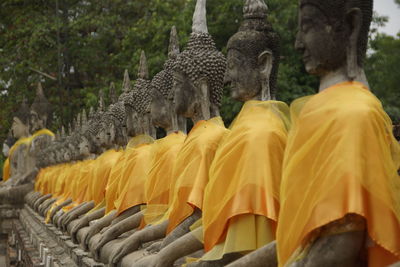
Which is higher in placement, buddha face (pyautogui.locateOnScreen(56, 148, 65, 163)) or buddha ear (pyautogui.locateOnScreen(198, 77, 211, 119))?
buddha ear (pyautogui.locateOnScreen(198, 77, 211, 119))

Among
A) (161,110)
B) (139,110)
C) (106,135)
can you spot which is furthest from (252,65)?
(106,135)

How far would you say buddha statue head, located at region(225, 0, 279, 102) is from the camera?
Answer: 5.03 metres

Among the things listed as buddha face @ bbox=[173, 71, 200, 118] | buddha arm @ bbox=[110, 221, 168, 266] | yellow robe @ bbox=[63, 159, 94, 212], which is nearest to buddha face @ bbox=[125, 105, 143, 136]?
buddha arm @ bbox=[110, 221, 168, 266]

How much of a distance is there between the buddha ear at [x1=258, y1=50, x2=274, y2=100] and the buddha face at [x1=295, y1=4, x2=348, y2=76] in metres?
1.36

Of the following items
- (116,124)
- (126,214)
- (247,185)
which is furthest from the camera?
(116,124)

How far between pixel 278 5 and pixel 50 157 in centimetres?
808

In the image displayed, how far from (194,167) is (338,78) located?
2303 mm

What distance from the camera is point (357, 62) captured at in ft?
11.8

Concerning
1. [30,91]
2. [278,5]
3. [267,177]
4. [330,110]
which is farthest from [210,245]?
[30,91]

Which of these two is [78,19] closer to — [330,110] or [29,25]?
[29,25]

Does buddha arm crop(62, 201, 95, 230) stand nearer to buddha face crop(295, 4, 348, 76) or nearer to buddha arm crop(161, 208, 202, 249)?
buddha arm crop(161, 208, 202, 249)

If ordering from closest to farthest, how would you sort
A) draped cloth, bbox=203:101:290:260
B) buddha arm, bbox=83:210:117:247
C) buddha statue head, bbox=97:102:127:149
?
draped cloth, bbox=203:101:290:260
buddha arm, bbox=83:210:117:247
buddha statue head, bbox=97:102:127:149

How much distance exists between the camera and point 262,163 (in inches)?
181

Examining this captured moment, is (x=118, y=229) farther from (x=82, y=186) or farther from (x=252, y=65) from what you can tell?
(x=82, y=186)
